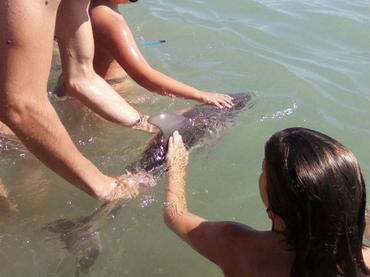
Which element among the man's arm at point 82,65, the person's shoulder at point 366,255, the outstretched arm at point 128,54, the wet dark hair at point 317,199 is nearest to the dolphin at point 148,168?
the outstretched arm at point 128,54

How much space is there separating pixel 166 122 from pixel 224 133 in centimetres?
89

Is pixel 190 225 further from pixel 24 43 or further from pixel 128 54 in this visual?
pixel 128 54

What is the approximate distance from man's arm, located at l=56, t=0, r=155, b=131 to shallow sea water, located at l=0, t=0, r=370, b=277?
0.37 m

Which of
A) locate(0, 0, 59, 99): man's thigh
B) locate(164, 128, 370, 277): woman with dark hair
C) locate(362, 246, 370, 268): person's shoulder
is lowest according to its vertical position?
locate(362, 246, 370, 268): person's shoulder

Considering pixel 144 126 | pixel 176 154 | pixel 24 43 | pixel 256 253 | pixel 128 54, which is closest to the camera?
pixel 24 43

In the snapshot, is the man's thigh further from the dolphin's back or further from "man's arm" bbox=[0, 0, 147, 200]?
the dolphin's back

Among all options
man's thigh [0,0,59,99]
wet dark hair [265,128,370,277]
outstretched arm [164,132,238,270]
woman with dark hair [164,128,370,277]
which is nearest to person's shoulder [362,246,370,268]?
woman with dark hair [164,128,370,277]

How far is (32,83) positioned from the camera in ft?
7.32

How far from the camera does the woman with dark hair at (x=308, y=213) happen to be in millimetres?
1942

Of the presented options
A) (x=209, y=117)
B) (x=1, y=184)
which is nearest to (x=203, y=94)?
(x=209, y=117)

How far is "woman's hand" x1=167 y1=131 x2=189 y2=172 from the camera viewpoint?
3.13 m

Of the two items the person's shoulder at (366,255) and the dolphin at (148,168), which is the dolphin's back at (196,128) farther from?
the person's shoulder at (366,255)

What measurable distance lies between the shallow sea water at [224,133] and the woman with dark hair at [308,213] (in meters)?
0.77

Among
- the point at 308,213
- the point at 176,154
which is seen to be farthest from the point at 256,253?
the point at 176,154
